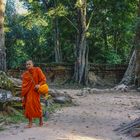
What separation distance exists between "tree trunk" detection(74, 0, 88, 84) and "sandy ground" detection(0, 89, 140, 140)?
28.6ft

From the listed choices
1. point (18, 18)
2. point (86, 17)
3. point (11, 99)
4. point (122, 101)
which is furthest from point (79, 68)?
point (11, 99)

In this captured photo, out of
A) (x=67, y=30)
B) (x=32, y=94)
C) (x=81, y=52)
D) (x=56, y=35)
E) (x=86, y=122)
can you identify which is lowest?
(x=86, y=122)

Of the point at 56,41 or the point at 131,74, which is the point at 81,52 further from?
the point at 131,74

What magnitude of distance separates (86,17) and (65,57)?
4430mm

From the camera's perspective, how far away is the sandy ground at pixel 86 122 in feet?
30.5

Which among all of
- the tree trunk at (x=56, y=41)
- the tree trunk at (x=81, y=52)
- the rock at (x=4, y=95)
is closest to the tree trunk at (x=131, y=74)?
the tree trunk at (x=81, y=52)

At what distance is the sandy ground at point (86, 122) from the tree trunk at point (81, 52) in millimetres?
8717

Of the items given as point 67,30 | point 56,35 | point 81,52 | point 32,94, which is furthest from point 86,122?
point 67,30

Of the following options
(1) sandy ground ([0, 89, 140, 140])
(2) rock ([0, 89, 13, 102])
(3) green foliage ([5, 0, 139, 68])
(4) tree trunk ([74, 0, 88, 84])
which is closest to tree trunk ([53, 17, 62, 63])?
(3) green foliage ([5, 0, 139, 68])

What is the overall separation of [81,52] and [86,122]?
15.1 meters

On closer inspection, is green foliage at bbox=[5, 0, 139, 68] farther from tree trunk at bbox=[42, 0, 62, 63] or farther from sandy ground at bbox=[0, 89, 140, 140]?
sandy ground at bbox=[0, 89, 140, 140]

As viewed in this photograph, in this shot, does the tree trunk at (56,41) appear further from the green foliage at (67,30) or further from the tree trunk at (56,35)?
the green foliage at (67,30)

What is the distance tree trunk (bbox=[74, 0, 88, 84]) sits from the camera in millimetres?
25859

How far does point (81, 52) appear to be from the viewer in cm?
2634
